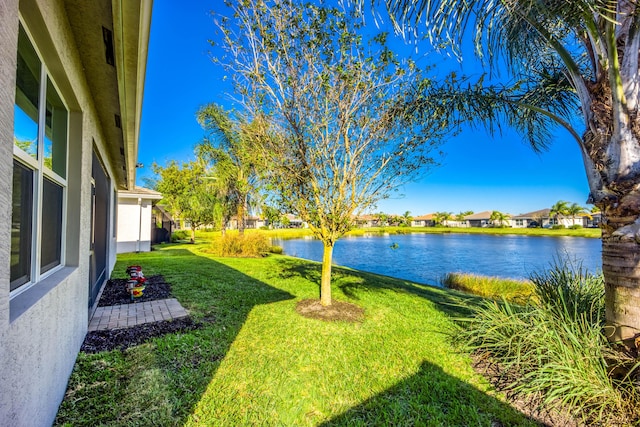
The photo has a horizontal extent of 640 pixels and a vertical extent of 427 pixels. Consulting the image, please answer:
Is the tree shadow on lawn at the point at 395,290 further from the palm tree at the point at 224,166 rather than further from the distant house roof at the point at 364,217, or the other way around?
the palm tree at the point at 224,166

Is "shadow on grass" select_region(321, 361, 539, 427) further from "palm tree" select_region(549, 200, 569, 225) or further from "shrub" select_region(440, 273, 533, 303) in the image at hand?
"palm tree" select_region(549, 200, 569, 225)

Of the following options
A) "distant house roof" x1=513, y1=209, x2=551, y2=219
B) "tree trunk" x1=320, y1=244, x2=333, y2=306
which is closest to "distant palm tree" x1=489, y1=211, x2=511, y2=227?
"distant house roof" x1=513, y1=209, x2=551, y2=219

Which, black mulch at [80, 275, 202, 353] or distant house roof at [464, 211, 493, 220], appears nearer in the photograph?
black mulch at [80, 275, 202, 353]

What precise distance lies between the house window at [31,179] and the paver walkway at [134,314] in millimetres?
2190

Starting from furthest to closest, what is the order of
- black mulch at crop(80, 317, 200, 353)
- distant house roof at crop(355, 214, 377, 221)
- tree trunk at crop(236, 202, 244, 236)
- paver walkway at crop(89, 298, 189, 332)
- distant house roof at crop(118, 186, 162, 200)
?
tree trunk at crop(236, 202, 244, 236) < distant house roof at crop(118, 186, 162, 200) < distant house roof at crop(355, 214, 377, 221) < paver walkway at crop(89, 298, 189, 332) < black mulch at crop(80, 317, 200, 353)

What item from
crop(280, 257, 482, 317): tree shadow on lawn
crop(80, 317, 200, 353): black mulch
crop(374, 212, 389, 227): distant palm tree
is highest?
crop(374, 212, 389, 227): distant palm tree

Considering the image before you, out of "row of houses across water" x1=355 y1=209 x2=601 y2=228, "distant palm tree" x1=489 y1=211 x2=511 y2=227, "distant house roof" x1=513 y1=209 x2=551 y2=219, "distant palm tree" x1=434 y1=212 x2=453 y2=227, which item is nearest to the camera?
"row of houses across water" x1=355 y1=209 x2=601 y2=228

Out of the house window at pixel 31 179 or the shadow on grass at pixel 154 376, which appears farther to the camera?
the shadow on grass at pixel 154 376

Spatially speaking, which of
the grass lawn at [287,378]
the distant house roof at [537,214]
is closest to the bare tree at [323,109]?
the grass lawn at [287,378]

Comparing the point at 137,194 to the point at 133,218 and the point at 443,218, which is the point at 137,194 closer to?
the point at 133,218

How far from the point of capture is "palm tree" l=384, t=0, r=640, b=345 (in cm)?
290

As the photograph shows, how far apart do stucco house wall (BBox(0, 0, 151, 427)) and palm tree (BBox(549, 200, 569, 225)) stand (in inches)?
2934

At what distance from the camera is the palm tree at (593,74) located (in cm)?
290

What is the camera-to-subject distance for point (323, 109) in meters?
5.49
